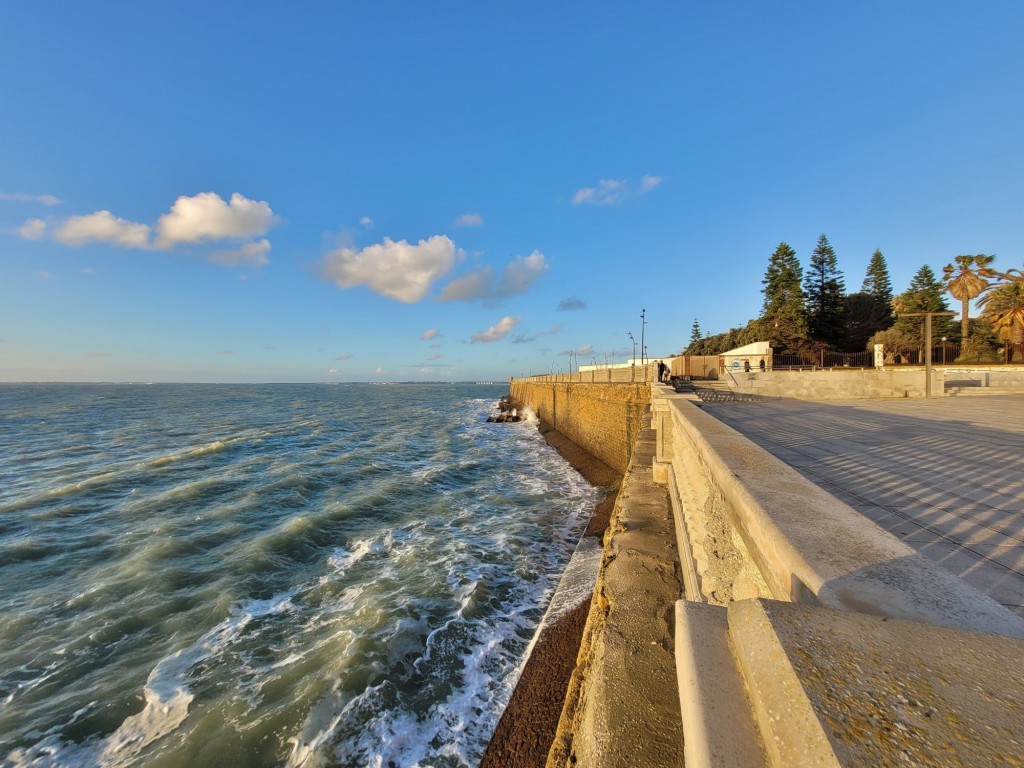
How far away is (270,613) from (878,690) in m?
8.15

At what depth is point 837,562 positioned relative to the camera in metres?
1.39

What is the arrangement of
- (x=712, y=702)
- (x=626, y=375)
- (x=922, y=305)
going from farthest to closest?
(x=922, y=305)
(x=626, y=375)
(x=712, y=702)

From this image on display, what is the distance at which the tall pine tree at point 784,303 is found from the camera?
4278 cm

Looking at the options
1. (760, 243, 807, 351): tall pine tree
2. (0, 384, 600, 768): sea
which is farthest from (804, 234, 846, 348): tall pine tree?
(0, 384, 600, 768): sea

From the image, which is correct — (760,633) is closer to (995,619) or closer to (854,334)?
(995,619)

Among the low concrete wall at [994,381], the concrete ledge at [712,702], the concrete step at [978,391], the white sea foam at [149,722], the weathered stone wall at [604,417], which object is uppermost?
the low concrete wall at [994,381]

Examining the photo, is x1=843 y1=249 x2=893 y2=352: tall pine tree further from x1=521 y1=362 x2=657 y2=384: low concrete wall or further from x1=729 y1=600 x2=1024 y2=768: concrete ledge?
x1=729 y1=600 x2=1024 y2=768: concrete ledge

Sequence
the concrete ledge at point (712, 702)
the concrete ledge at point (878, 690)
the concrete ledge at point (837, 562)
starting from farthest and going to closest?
the concrete ledge at point (837, 562) < the concrete ledge at point (712, 702) < the concrete ledge at point (878, 690)

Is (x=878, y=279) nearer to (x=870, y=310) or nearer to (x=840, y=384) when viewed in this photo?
(x=870, y=310)

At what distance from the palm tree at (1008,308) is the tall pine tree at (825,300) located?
13.1 m

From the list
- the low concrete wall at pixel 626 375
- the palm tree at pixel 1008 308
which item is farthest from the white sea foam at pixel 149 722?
the palm tree at pixel 1008 308

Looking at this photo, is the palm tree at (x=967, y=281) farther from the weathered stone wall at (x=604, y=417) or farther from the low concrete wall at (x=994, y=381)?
the weathered stone wall at (x=604, y=417)

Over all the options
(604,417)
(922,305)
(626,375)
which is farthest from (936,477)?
(922,305)

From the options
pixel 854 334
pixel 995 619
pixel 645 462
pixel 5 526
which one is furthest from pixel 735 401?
pixel 854 334
